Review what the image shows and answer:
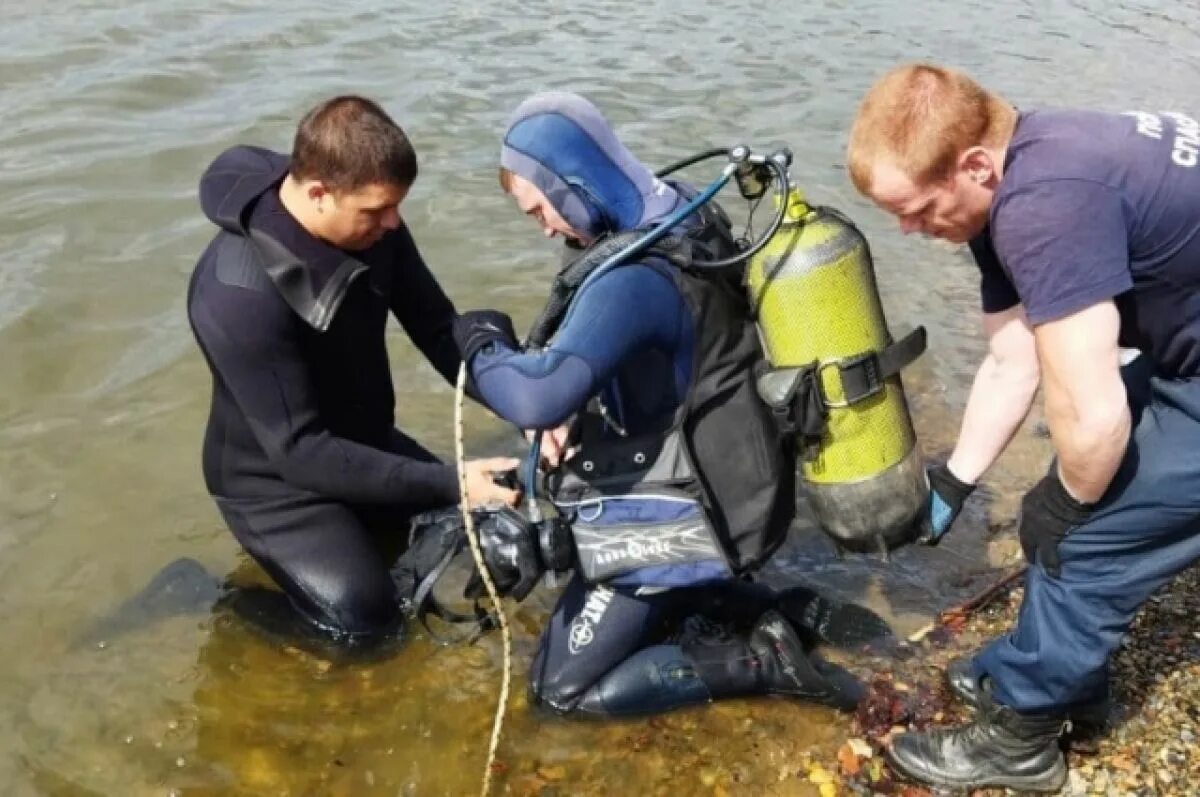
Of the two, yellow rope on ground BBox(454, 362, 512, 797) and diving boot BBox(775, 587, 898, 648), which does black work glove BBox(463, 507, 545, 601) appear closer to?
yellow rope on ground BBox(454, 362, 512, 797)

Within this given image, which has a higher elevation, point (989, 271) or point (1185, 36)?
point (989, 271)

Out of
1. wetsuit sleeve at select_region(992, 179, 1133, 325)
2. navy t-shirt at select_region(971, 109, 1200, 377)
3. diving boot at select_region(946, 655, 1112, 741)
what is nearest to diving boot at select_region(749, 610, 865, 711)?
diving boot at select_region(946, 655, 1112, 741)

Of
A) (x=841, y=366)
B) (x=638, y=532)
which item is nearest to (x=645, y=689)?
(x=638, y=532)

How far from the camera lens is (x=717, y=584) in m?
4.25

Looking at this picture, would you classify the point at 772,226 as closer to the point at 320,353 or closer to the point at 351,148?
the point at 351,148

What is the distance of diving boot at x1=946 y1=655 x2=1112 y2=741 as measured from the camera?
3.49 m

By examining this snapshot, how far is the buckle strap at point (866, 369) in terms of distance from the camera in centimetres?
338

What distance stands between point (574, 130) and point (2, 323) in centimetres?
442

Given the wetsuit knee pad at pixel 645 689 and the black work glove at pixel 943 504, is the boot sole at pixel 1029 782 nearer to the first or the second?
the black work glove at pixel 943 504

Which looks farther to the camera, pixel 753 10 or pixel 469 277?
pixel 753 10

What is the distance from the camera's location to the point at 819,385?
134 inches

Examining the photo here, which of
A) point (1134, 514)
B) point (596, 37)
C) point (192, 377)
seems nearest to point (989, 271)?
point (1134, 514)

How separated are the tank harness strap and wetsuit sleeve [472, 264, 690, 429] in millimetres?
404

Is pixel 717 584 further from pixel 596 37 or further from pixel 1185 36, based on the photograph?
pixel 1185 36
